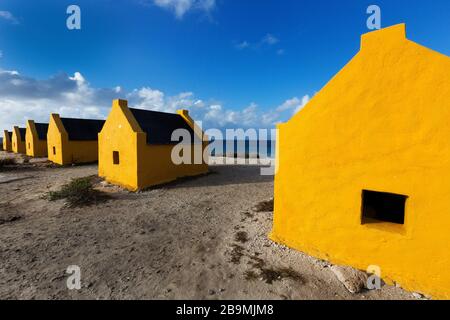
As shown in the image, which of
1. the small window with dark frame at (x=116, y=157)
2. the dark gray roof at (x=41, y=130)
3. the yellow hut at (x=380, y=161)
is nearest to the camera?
the yellow hut at (x=380, y=161)

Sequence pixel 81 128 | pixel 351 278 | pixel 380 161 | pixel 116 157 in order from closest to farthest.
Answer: pixel 380 161, pixel 351 278, pixel 116 157, pixel 81 128

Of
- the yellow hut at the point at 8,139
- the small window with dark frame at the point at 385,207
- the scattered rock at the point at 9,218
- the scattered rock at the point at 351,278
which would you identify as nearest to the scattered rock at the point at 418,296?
the scattered rock at the point at 351,278

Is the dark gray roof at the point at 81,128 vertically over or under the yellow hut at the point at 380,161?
over

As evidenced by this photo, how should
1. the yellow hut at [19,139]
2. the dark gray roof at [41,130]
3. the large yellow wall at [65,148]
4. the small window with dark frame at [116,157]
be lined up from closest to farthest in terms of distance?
the small window with dark frame at [116,157] < the large yellow wall at [65,148] < the dark gray roof at [41,130] < the yellow hut at [19,139]

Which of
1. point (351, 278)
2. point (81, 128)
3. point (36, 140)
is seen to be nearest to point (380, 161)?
point (351, 278)

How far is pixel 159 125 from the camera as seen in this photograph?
53.0ft

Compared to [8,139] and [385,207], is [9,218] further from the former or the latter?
[8,139]

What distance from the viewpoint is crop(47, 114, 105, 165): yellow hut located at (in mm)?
23484

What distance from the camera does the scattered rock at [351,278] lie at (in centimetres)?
491

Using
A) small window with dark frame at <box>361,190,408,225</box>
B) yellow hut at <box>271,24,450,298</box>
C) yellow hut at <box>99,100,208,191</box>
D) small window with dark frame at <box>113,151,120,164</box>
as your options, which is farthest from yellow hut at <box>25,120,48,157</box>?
small window with dark frame at <box>361,190,408,225</box>

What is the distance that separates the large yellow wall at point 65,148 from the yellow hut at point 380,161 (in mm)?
25074

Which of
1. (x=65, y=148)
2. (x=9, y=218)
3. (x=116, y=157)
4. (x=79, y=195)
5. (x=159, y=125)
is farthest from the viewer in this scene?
(x=65, y=148)

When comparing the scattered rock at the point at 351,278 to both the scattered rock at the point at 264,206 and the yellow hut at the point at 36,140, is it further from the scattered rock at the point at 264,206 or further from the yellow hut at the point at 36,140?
the yellow hut at the point at 36,140

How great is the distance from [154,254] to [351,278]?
512 centimetres
